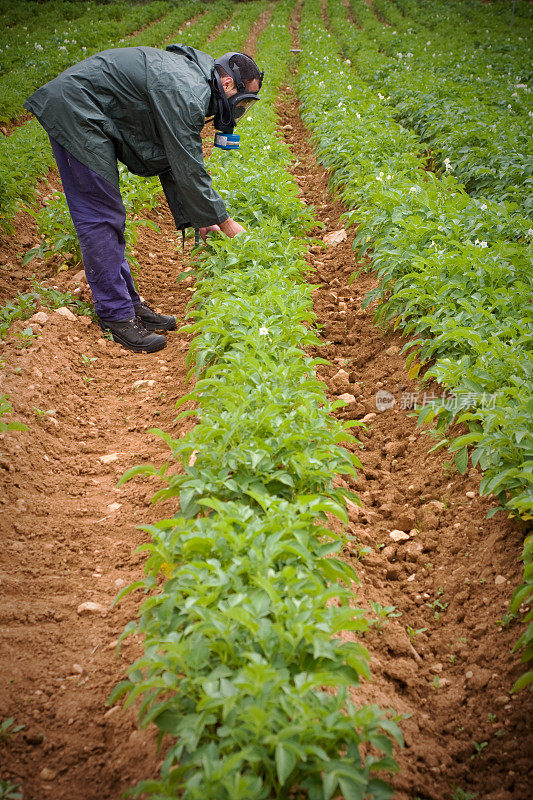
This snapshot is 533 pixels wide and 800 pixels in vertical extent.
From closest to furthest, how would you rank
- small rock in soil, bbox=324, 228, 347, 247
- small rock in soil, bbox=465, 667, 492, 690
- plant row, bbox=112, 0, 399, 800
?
plant row, bbox=112, 0, 399, 800 → small rock in soil, bbox=465, 667, 492, 690 → small rock in soil, bbox=324, 228, 347, 247

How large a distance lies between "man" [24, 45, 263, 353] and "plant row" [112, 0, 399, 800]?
50.1 inches

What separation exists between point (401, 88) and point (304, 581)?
1112 centimetres

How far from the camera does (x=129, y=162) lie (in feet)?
13.3

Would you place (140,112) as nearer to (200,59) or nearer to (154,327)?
(200,59)

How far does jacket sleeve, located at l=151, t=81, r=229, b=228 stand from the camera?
3.60m

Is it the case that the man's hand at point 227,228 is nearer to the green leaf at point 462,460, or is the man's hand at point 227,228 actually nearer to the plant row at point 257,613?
the plant row at point 257,613

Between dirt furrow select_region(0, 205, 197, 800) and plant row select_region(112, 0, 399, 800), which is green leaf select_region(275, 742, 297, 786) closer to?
plant row select_region(112, 0, 399, 800)

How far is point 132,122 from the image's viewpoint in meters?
3.89

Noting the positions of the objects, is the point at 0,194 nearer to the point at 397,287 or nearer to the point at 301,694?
the point at 397,287

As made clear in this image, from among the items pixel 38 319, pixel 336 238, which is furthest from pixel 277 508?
pixel 336 238

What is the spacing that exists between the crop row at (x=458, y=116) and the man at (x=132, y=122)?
9.60 feet

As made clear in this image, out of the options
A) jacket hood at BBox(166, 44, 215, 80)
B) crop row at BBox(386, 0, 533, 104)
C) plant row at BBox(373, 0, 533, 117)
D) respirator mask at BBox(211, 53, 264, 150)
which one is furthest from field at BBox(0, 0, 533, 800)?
crop row at BBox(386, 0, 533, 104)

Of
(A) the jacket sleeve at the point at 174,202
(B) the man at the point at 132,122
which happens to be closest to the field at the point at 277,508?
(A) the jacket sleeve at the point at 174,202

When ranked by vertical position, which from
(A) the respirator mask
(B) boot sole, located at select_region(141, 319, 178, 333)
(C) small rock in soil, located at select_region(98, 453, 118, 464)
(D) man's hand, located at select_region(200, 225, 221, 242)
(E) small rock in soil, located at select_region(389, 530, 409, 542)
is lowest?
(E) small rock in soil, located at select_region(389, 530, 409, 542)
